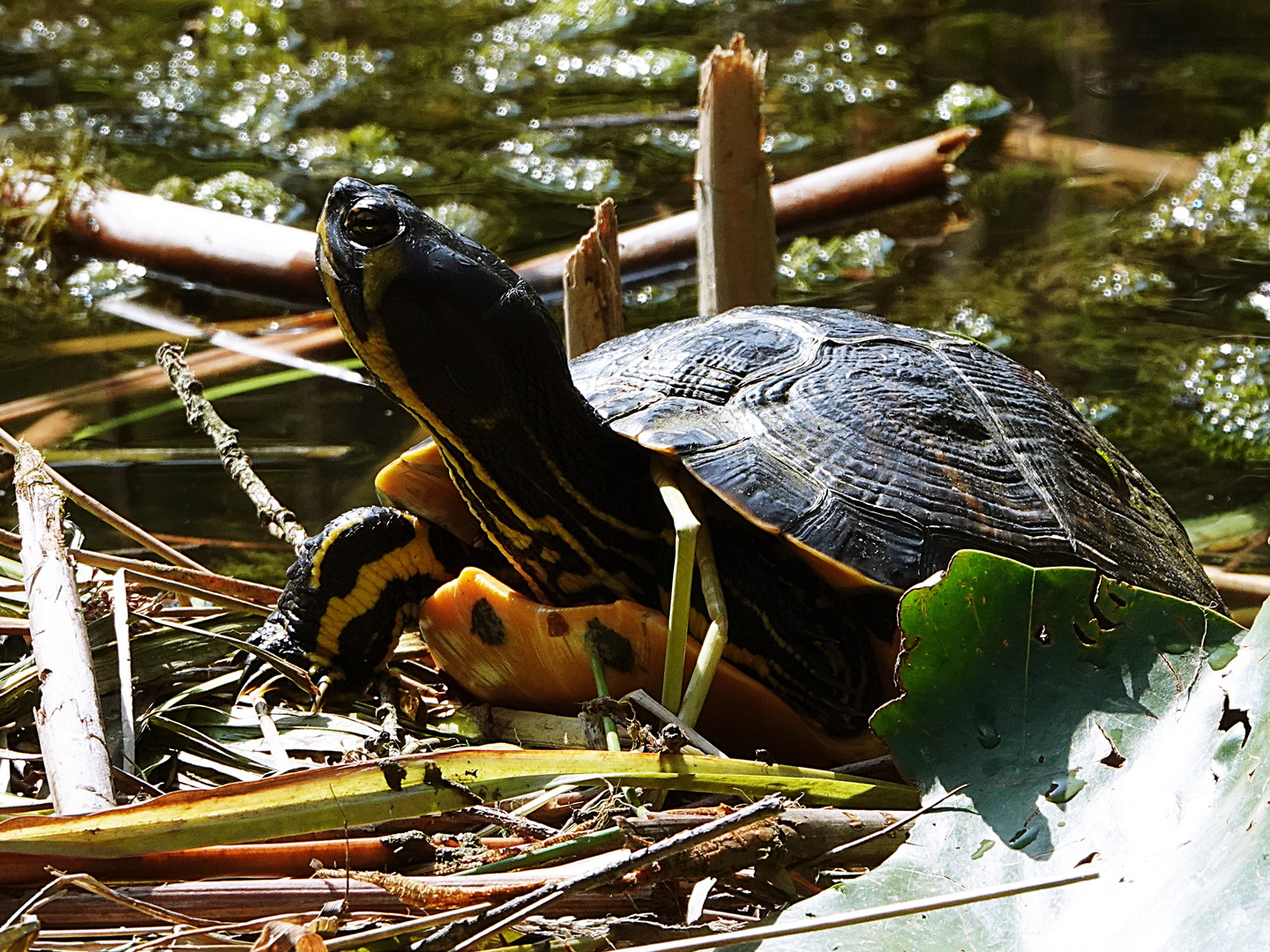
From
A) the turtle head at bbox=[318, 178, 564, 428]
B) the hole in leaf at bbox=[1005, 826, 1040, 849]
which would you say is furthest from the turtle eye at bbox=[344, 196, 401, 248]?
the hole in leaf at bbox=[1005, 826, 1040, 849]

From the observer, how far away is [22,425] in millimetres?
3104

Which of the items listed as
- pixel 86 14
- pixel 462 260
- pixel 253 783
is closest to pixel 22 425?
pixel 462 260

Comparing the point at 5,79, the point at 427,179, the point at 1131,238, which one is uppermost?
the point at 5,79

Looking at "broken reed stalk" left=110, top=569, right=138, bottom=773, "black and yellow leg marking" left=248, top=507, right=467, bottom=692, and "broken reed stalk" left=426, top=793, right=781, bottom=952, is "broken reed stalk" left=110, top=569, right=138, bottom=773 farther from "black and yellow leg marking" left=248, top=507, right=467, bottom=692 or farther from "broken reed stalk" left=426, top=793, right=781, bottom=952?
"broken reed stalk" left=426, top=793, right=781, bottom=952

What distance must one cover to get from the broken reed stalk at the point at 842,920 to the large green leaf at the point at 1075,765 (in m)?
Answer: 0.02

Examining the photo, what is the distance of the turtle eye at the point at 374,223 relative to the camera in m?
1.56

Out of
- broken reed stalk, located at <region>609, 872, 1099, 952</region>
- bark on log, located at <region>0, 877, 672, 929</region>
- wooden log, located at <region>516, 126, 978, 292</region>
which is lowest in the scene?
broken reed stalk, located at <region>609, 872, 1099, 952</region>

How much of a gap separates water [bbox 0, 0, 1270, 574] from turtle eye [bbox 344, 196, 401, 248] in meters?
1.26

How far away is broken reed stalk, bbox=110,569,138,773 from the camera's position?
1.54m

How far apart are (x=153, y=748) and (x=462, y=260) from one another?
29.9 inches

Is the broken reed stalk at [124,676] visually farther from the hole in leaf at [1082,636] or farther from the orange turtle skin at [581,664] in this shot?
the hole in leaf at [1082,636]

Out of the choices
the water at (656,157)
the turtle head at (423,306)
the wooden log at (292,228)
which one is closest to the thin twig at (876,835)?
the turtle head at (423,306)

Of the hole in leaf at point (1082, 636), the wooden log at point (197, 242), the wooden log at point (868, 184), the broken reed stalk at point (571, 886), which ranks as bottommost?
the broken reed stalk at point (571, 886)

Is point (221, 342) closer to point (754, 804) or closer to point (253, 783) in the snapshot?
point (253, 783)
